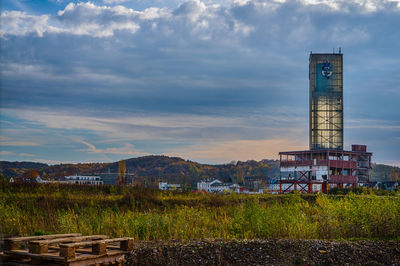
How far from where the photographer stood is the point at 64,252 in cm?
633

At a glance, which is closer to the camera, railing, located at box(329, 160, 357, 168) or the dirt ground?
the dirt ground

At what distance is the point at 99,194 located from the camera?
876 inches

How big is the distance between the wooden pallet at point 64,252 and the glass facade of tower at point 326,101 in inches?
2570

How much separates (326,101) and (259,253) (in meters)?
65.0

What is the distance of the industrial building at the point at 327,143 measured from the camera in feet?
209

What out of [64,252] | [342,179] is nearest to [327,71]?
[342,179]

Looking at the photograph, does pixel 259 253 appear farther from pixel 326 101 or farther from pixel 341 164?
pixel 326 101

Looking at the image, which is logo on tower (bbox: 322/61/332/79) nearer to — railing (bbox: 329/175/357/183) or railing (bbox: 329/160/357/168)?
railing (bbox: 329/160/357/168)

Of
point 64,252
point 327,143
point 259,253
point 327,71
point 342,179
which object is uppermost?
point 327,71

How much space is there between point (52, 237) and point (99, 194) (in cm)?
1500

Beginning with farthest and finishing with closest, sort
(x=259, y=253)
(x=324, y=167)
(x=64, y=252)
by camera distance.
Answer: (x=324, y=167)
(x=259, y=253)
(x=64, y=252)

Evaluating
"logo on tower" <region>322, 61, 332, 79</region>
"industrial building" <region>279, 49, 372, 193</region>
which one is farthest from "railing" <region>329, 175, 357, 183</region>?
"logo on tower" <region>322, 61, 332, 79</region>

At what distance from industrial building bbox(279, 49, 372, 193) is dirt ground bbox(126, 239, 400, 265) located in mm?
53732

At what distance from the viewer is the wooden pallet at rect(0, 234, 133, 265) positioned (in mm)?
6387
